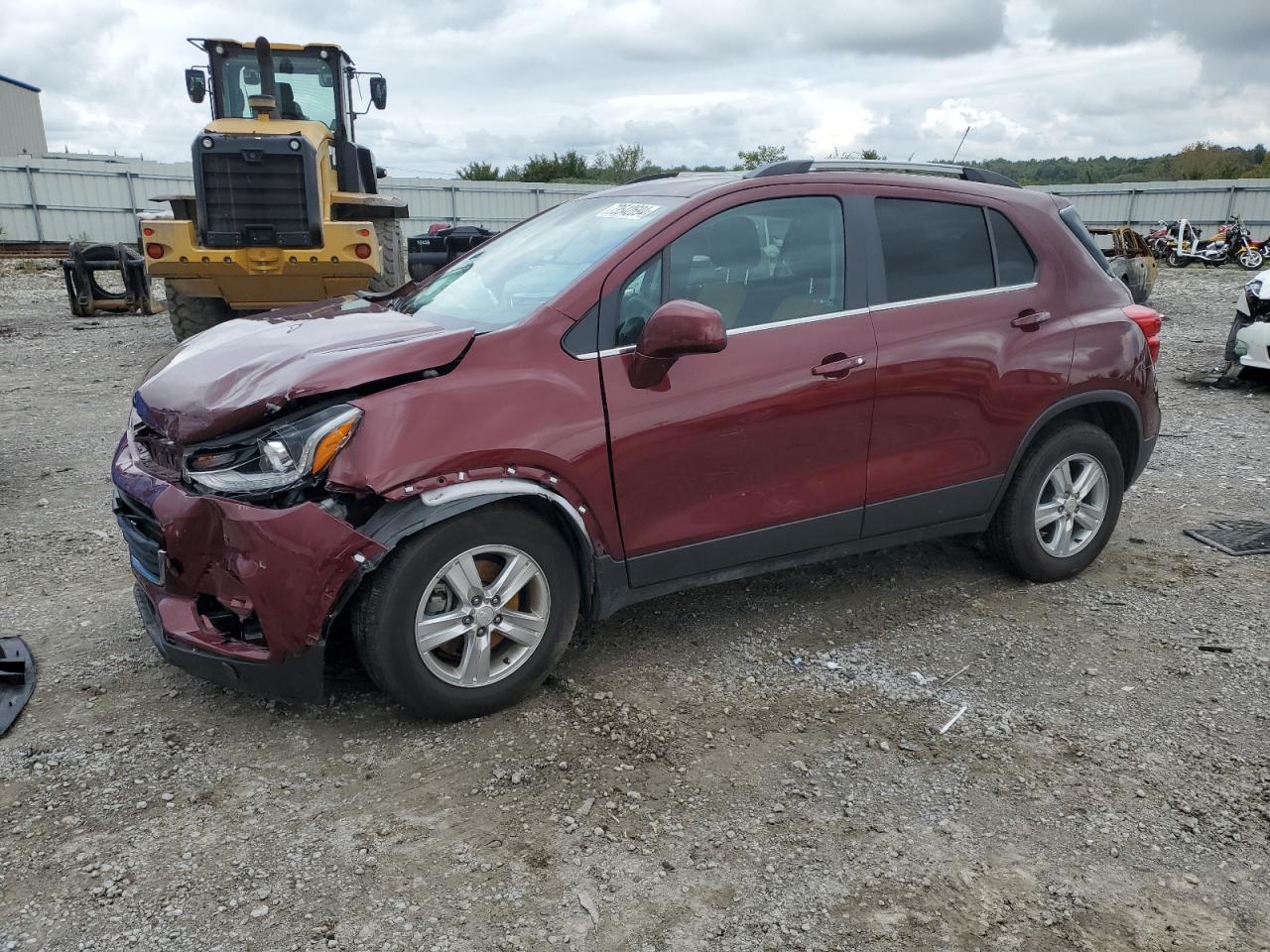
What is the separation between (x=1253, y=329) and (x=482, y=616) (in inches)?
347

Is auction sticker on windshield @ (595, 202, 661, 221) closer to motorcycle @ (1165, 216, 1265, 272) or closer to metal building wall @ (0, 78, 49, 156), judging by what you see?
motorcycle @ (1165, 216, 1265, 272)

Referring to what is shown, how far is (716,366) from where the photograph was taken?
3.39 m

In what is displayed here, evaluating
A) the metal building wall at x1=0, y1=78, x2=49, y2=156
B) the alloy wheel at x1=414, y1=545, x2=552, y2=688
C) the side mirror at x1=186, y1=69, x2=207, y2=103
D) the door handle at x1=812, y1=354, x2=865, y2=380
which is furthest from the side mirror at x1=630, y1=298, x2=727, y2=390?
the metal building wall at x1=0, y1=78, x2=49, y2=156

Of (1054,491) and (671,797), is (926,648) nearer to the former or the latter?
(1054,491)

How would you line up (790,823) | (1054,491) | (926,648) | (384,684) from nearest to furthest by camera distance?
(790,823) → (384,684) → (926,648) → (1054,491)

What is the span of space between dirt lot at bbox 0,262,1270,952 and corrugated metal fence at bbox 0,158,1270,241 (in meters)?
19.4

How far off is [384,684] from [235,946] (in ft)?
2.92

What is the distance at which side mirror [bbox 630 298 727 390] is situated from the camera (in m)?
3.10

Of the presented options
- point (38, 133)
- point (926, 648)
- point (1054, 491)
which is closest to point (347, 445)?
point (926, 648)

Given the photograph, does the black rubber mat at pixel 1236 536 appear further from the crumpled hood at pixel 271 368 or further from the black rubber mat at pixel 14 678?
the black rubber mat at pixel 14 678

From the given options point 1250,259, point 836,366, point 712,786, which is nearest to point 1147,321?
point 836,366

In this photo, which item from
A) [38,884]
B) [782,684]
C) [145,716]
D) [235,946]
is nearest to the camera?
[235,946]

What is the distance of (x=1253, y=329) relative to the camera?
900 centimetres

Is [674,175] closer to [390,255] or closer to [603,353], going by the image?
[603,353]
